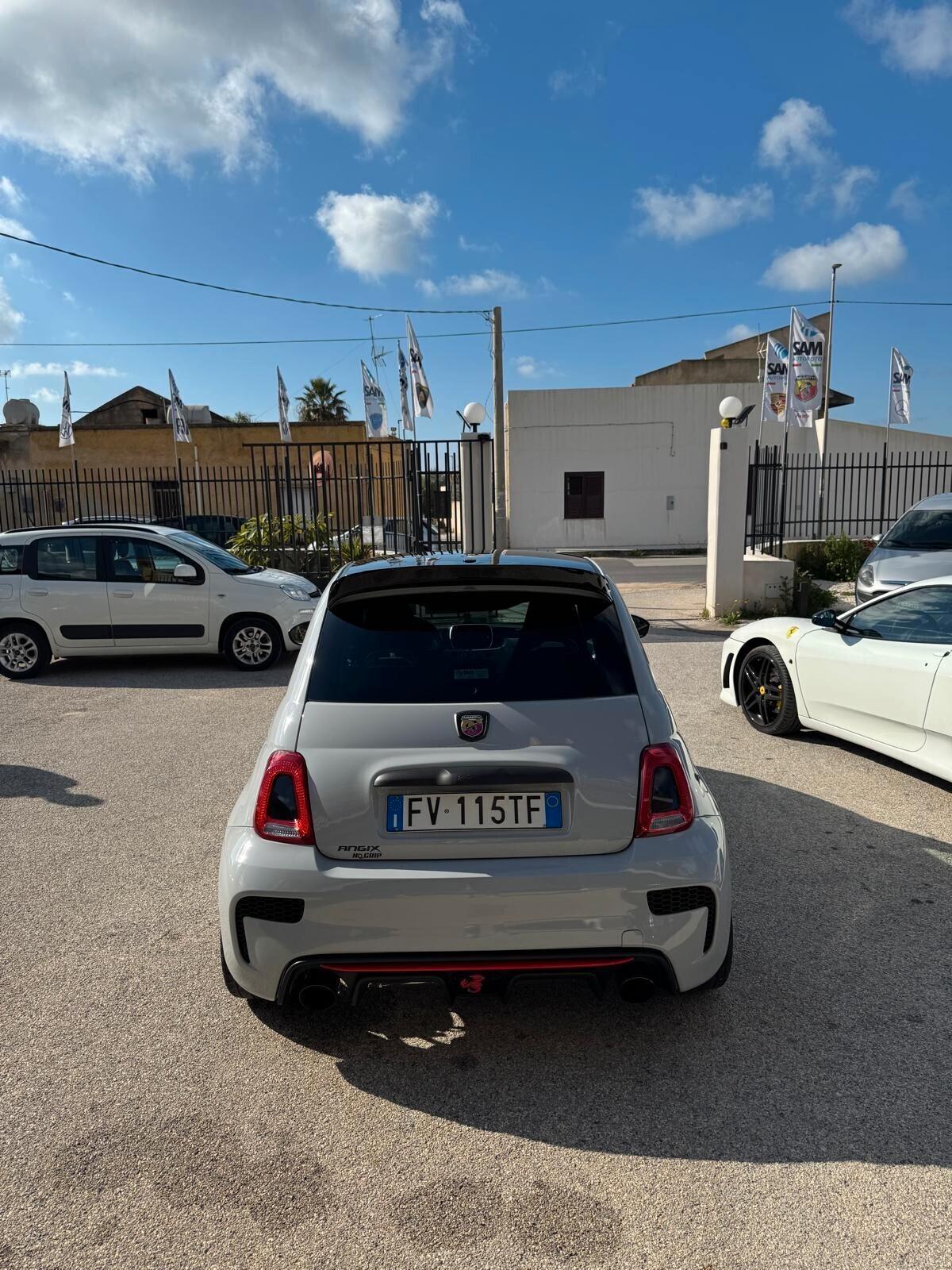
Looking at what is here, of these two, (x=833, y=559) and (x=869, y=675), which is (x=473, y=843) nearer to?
(x=869, y=675)

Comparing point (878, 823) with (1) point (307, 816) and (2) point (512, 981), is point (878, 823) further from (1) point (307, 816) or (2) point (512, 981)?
(1) point (307, 816)

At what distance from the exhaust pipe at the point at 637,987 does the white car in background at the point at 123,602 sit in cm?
705

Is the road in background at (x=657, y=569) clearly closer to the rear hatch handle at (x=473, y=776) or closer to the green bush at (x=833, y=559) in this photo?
the green bush at (x=833, y=559)

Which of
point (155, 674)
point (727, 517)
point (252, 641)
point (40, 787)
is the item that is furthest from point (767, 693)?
point (155, 674)

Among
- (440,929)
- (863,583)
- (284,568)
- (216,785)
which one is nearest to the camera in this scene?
(440,929)

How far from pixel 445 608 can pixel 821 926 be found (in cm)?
212

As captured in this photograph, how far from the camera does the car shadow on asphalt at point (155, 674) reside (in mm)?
8805

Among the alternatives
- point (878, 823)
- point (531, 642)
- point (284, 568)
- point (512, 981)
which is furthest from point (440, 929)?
point (284, 568)

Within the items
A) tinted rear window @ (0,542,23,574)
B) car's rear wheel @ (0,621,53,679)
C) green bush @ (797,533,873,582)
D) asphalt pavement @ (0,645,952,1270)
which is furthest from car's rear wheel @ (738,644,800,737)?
green bush @ (797,533,873,582)

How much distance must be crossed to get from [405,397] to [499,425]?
6.24 m

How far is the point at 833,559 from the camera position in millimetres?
15781

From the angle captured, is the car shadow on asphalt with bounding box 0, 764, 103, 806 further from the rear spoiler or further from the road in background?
the road in background

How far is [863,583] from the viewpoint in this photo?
34.7 feet

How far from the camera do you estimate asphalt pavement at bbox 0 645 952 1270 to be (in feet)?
6.95
